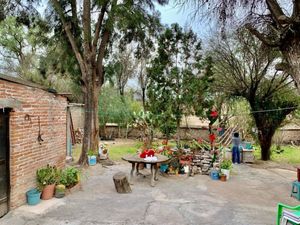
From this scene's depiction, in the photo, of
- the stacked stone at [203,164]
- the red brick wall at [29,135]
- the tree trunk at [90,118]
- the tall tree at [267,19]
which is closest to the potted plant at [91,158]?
the tree trunk at [90,118]

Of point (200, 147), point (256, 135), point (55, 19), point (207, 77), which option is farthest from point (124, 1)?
point (256, 135)

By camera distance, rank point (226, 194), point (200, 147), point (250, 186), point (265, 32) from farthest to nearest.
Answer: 1. point (200, 147)
2. point (250, 186)
3. point (226, 194)
4. point (265, 32)

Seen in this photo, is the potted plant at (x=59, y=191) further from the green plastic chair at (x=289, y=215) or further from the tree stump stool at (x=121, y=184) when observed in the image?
the green plastic chair at (x=289, y=215)

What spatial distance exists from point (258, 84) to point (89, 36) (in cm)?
696

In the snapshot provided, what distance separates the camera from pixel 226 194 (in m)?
6.51

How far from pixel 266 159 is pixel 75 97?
13471 millimetres

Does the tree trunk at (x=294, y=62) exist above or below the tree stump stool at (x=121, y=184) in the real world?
above

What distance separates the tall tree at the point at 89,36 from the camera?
9250mm

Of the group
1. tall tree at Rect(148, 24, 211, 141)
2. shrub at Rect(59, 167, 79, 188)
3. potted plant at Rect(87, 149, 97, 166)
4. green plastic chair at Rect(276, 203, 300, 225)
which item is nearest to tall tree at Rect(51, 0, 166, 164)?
potted plant at Rect(87, 149, 97, 166)

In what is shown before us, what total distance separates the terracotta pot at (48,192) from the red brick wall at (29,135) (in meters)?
0.27

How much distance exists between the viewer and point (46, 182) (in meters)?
5.82

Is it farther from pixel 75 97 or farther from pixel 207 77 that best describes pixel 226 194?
pixel 75 97

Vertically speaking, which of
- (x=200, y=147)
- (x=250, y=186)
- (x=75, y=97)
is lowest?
(x=250, y=186)

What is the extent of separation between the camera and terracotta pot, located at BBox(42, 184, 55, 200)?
5707mm
